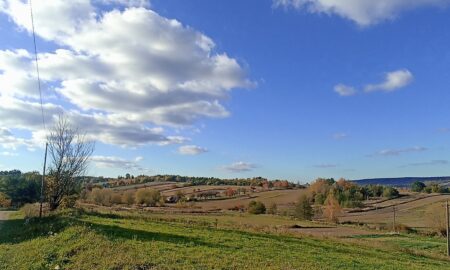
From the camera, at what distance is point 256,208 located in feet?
316

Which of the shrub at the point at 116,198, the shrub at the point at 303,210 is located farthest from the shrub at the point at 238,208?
the shrub at the point at 116,198

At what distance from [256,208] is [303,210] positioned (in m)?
10.8

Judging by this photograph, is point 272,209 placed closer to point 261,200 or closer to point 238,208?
point 261,200

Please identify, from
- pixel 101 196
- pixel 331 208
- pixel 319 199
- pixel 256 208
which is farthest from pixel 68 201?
pixel 319 199

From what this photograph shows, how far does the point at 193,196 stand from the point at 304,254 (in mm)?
97032

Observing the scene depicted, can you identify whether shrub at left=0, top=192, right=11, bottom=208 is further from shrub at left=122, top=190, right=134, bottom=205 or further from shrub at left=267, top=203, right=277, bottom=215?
shrub at left=267, top=203, right=277, bottom=215

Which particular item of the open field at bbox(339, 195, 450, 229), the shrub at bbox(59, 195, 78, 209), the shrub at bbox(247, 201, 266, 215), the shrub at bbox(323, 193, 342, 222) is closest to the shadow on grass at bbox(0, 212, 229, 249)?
the shrub at bbox(59, 195, 78, 209)

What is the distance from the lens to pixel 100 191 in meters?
99.1

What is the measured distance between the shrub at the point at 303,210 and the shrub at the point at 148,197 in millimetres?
33905

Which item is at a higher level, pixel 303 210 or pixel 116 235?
pixel 116 235

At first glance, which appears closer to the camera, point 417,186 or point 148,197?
point 148,197

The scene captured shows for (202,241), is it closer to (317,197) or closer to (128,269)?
(128,269)

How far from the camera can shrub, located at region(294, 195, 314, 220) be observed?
96.0 meters

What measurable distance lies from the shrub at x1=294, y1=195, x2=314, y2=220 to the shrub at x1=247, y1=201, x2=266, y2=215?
7.58 metres
